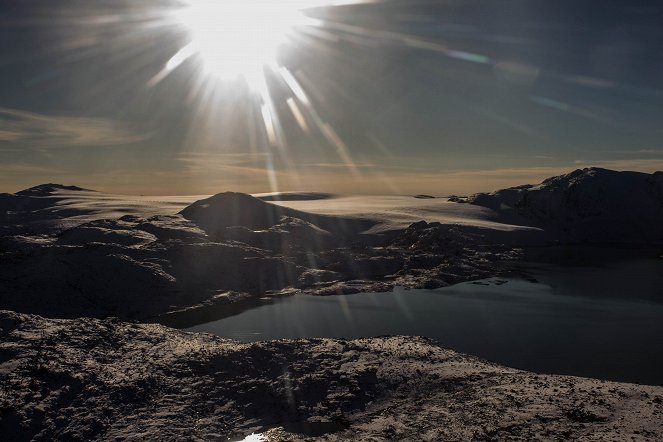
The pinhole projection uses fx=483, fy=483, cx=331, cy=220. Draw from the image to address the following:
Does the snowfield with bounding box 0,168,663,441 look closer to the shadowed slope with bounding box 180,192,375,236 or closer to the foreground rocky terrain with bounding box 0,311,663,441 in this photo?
the foreground rocky terrain with bounding box 0,311,663,441

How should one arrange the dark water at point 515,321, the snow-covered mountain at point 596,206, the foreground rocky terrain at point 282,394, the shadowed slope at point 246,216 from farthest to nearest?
1. the snow-covered mountain at point 596,206
2. the shadowed slope at point 246,216
3. the dark water at point 515,321
4. the foreground rocky terrain at point 282,394

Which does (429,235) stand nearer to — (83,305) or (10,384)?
(83,305)

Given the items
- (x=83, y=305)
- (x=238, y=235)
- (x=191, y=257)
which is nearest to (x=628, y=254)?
(x=238, y=235)

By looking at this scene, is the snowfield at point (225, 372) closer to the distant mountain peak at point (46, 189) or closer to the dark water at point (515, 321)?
the dark water at point (515, 321)

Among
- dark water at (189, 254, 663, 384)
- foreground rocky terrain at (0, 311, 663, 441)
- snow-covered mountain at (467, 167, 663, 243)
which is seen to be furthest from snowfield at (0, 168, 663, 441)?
snow-covered mountain at (467, 167, 663, 243)

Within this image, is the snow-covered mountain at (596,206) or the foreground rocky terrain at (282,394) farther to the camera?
the snow-covered mountain at (596,206)

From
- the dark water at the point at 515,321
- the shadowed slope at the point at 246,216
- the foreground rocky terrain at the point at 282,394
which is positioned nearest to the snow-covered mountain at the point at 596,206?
the shadowed slope at the point at 246,216

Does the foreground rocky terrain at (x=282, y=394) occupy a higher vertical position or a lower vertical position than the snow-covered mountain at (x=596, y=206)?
lower
